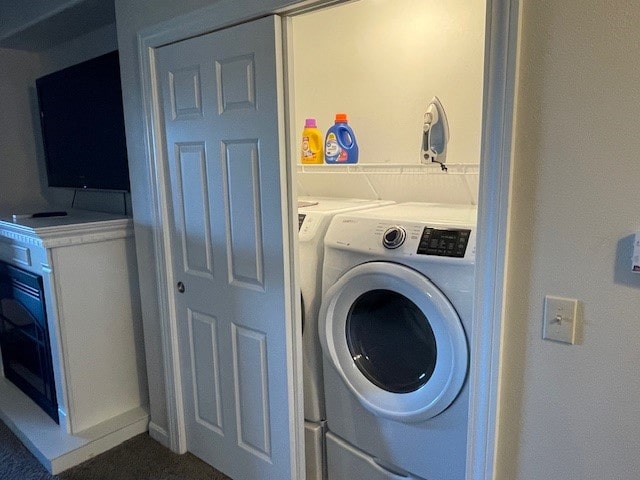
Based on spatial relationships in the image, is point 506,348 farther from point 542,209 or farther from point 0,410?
point 0,410

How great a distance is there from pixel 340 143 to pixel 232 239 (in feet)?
2.58

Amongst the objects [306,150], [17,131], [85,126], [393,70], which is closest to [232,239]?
[306,150]

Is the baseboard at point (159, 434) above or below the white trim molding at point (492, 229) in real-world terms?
below

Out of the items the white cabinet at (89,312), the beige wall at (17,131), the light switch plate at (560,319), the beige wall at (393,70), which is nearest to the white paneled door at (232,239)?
the beige wall at (393,70)

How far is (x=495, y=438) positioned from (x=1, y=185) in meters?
3.20

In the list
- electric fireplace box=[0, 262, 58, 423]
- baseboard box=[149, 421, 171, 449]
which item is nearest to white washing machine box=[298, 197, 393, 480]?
baseboard box=[149, 421, 171, 449]

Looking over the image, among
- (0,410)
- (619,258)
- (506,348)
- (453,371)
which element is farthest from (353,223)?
(0,410)

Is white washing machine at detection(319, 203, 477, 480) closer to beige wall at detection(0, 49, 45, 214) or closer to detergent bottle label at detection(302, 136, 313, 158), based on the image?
detergent bottle label at detection(302, 136, 313, 158)

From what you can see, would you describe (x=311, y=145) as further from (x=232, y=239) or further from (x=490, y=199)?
(x=490, y=199)

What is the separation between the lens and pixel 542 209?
101cm

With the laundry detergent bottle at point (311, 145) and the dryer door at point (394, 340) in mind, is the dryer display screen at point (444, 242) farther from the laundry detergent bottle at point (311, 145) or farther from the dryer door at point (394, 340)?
the laundry detergent bottle at point (311, 145)

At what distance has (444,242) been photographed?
1435 mm

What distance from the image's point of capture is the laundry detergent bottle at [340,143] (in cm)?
222

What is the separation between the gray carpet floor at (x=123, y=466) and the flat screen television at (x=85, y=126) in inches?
49.3
